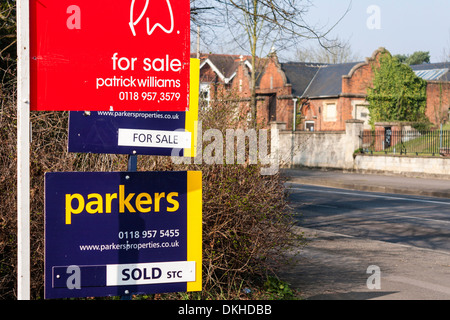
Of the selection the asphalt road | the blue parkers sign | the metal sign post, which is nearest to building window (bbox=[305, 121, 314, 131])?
the asphalt road

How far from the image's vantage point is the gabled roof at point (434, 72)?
174 feet

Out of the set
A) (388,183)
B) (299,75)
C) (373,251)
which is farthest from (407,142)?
(299,75)

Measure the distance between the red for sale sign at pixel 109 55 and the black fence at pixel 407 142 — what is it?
2640cm

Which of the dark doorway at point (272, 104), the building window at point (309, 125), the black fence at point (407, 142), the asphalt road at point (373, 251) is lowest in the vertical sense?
the asphalt road at point (373, 251)

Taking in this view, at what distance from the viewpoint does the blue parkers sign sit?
11.5ft

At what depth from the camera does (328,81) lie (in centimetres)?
4953

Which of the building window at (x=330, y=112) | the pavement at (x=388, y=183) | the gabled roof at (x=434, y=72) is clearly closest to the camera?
the pavement at (x=388, y=183)

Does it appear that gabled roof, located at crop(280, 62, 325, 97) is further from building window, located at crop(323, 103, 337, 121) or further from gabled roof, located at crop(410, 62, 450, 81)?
gabled roof, located at crop(410, 62, 450, 81)

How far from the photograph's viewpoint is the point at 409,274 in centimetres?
770

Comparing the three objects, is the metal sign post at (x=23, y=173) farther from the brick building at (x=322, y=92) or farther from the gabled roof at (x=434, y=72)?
the gabled roof at (x=434, y=72)

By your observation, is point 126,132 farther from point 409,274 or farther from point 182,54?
point 409,274

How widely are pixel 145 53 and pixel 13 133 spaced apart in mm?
2479

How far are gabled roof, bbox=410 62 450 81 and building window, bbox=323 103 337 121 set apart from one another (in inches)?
408

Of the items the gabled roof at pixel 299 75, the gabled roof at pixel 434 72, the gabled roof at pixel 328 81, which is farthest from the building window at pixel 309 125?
the gabled roof at pixel 434 72
